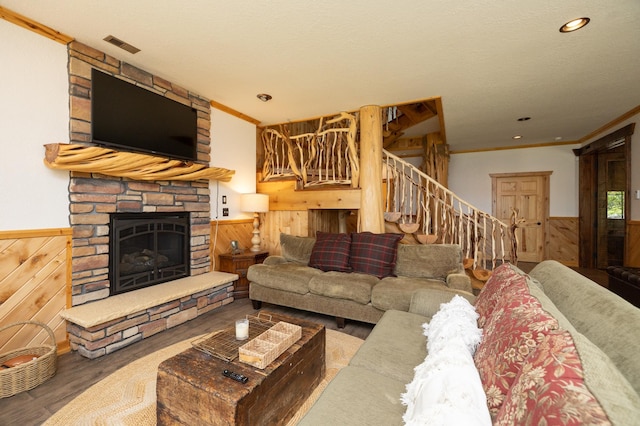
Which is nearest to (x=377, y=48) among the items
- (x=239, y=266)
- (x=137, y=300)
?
(x=239, y=266)

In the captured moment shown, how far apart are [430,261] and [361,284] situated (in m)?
0.82

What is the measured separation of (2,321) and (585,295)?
3546 mm

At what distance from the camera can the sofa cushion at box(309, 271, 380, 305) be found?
274 cm

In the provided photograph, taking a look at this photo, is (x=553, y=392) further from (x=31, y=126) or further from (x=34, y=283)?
(x=31, y=126)

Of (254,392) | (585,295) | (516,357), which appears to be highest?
(585,295)

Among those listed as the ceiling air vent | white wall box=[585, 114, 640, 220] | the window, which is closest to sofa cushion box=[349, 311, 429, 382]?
the ceiling air vent

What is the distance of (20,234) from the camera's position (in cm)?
215

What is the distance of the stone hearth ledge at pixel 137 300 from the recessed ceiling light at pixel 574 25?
3.86 meters

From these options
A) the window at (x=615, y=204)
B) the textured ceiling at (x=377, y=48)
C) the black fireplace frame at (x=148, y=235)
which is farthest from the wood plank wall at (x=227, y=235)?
the window at (x=615, y=204)

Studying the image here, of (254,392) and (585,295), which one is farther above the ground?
(585,295)

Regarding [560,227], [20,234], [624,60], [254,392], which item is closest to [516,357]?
[254,392]

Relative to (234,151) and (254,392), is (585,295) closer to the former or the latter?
(254,392)

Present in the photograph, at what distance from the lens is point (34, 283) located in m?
2.22

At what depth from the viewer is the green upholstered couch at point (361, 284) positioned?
8.74 ft
